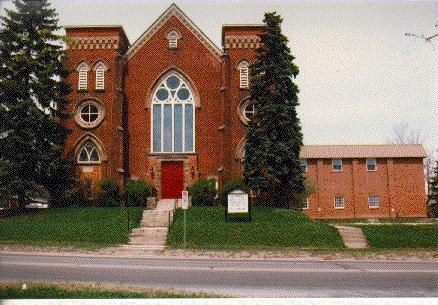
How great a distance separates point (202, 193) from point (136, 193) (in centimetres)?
416

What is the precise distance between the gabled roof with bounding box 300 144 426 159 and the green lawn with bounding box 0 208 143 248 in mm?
20731

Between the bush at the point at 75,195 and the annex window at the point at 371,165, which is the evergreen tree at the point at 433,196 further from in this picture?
the bush at the point at 75,195

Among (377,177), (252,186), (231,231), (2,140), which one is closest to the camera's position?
(231,231)

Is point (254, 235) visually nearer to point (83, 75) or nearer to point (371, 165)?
point (83, 75)

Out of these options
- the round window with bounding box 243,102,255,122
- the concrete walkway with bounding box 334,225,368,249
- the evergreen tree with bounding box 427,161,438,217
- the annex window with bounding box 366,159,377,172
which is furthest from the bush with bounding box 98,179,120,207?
the evergreen tree with bounding box 427,161,438,217

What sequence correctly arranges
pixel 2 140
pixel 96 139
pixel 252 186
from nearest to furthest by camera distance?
pixel 2 140 < pixel 252 186 < pixel 96 139

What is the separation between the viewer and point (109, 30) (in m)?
32.9

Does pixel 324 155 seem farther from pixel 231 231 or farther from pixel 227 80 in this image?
pixel 231 231

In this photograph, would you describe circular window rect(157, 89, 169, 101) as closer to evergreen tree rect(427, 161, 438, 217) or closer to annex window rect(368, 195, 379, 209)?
annex window rect(368, 195, 379, 209)

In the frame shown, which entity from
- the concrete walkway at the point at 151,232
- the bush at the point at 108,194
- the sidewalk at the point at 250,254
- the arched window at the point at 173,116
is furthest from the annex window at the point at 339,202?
the sidewalk at the point at 250,254

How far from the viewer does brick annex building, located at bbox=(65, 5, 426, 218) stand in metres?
32.2

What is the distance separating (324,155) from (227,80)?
44.2ft

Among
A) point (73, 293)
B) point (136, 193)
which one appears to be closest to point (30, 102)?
point (136, 193)

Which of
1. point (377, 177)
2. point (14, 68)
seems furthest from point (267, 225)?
point (377, 177)
